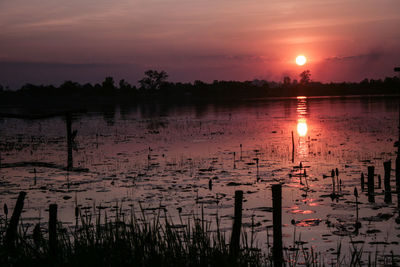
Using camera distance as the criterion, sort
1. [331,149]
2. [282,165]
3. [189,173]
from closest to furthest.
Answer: [189,173] < [282,165] < [331,149]

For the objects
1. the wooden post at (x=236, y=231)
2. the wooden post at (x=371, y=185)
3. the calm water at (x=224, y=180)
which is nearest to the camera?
the wooden post at (x=236, y=231)

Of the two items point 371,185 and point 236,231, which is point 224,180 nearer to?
point 371,185

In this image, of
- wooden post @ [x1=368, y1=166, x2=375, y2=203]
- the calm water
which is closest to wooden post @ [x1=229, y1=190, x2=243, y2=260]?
the calm water

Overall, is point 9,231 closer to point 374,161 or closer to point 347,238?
point 347,238

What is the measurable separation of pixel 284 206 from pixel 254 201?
3.15 ft

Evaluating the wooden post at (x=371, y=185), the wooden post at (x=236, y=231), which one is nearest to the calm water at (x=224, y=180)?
the wooden post at (x=371, y=185)

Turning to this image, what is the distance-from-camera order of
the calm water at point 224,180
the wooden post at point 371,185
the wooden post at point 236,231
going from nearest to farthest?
the wooden post at point 236,231, the calm water at point 224,180, the wooden post at point 371,185

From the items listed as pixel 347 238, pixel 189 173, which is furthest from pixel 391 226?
pixel 189 173

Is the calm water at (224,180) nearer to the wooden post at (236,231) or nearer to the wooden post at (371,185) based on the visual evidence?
the wooden post at (371,185)

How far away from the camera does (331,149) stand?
80.7 feet

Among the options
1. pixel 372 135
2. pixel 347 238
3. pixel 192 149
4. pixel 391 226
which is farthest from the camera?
pixel 372 135

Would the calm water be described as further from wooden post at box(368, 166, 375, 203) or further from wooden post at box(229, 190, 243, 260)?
wooden post at box(229, 190, 243, 260)

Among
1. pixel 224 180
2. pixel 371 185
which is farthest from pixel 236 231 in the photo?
pixel 224 180

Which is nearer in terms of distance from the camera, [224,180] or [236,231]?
[236,231]
